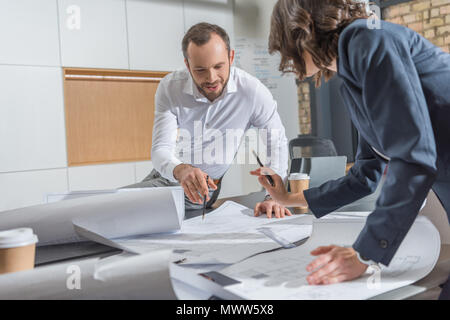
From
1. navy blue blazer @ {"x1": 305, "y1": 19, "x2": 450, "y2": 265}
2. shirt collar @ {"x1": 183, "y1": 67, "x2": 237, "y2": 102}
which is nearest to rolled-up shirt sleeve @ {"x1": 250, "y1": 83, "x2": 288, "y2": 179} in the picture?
shirt collar @ {"x1": 183, "y1": 67, "x2": 237, "y2": 102}

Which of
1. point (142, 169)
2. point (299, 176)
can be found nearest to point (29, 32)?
point (142, 169)

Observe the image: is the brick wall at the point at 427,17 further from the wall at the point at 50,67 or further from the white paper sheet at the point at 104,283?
the white paper sheet at the point at 104,283

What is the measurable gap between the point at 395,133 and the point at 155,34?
3492 mm

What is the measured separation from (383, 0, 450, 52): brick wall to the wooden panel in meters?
2.42

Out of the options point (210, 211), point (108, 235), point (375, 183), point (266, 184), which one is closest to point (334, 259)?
point (375, 183)

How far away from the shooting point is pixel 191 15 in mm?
4113

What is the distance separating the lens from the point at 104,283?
595 mm

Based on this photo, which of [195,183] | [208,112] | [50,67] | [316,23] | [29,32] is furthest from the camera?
[50,67]

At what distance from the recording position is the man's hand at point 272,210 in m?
1.38

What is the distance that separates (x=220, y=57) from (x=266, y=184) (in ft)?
3.00

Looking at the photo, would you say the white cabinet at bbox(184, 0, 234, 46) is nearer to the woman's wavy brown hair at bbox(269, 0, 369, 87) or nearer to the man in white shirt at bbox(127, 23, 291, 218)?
the man in white shirt at bbox(127, 23, 291, 218)

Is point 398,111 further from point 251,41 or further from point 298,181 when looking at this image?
point 251,41

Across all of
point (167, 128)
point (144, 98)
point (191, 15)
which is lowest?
point (167, 128)
